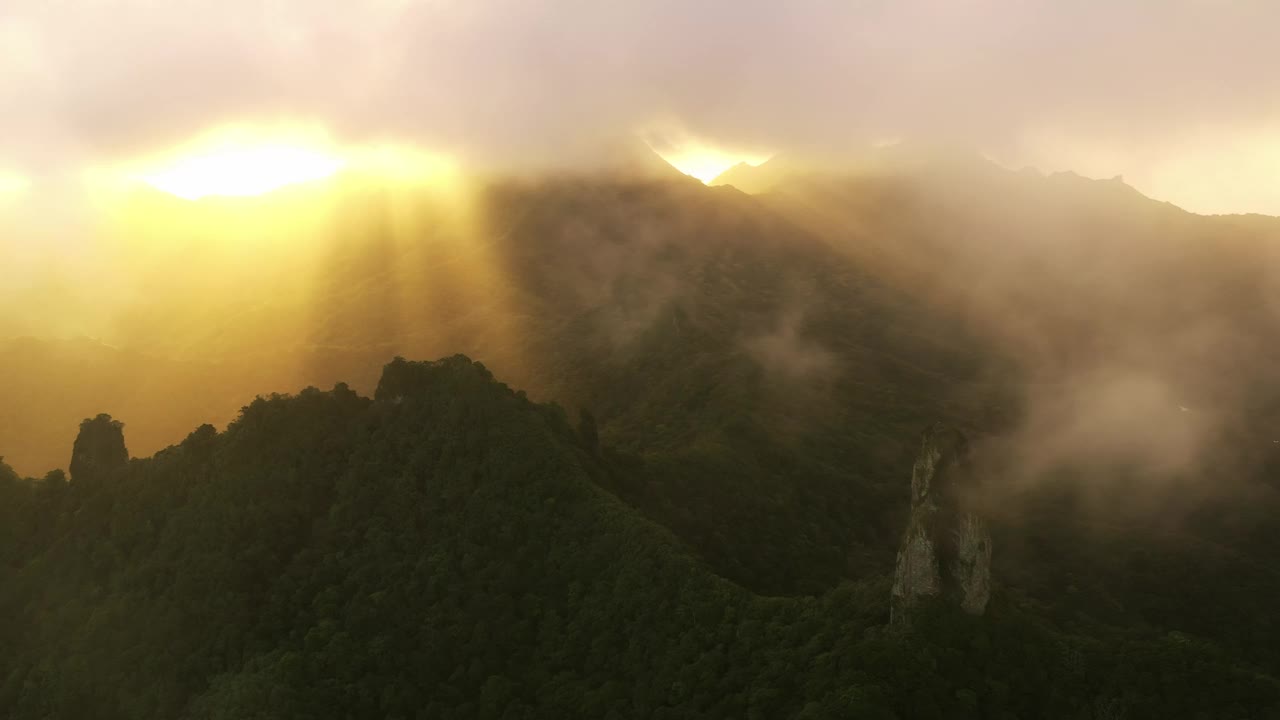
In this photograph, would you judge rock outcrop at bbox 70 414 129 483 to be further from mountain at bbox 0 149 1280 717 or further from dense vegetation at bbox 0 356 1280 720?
mountain at bbox 0 149 1280 717

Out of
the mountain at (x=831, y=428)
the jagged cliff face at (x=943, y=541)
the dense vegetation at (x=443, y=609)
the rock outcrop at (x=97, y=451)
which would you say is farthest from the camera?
the rock outcrop at (x=97, y=451)

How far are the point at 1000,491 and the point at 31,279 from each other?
169 metres

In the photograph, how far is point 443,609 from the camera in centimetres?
7106

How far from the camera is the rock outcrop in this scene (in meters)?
87.3

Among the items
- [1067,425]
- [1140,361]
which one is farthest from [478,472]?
[1140,361]

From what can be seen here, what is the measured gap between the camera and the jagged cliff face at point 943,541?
56.1 metres

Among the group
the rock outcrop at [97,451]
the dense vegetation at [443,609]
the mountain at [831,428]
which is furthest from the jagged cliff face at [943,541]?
the rock outcrop at [97,451]

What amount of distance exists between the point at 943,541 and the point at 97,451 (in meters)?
71.1

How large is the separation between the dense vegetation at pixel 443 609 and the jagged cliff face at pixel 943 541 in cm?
157

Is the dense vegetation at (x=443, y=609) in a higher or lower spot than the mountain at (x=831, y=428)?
lower

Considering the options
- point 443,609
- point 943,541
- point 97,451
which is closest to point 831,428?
point 443,609

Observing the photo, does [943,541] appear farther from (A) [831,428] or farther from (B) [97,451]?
(A) [831,428]

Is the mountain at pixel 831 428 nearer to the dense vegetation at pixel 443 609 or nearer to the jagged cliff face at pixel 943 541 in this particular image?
the dense vegetation at pixel 443 609

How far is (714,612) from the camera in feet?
211
